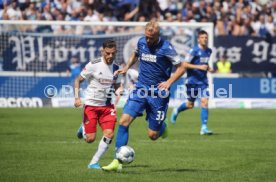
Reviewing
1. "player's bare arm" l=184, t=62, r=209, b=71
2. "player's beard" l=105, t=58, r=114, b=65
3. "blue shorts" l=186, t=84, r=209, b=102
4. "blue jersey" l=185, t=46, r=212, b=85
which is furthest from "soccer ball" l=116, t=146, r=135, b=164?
"blue jersey" l=185, t=46, r=212, b=85

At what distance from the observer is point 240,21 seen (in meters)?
32.1

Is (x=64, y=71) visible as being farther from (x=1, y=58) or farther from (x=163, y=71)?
(x=163, y=71)

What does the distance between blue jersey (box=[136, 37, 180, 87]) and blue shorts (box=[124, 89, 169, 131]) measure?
242 mm

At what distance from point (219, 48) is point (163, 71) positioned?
1755 cm

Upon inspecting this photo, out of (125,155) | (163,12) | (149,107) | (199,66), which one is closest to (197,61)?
(199,66)

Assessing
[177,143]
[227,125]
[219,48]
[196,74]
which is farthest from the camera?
[219,48]

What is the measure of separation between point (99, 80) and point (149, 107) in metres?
1.04

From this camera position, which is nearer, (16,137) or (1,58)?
(16,137)

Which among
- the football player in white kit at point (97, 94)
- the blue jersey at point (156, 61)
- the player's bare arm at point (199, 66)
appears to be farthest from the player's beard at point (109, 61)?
the player's bare arm at point (199, 66)

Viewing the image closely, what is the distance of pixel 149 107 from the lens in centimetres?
1236

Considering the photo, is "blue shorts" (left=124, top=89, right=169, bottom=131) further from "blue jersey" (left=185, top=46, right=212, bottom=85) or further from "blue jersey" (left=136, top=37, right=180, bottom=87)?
"blue jersey" (left=185, top=46, right=212, bottom=85)

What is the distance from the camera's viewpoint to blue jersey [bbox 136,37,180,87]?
39.6 feet

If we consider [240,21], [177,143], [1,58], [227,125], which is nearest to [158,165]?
[177,143]

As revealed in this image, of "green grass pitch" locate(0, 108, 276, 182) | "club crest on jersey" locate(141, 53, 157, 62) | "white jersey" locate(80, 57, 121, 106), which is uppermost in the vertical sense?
"club crest on jersey" locate(141, 53, 157, 62)
